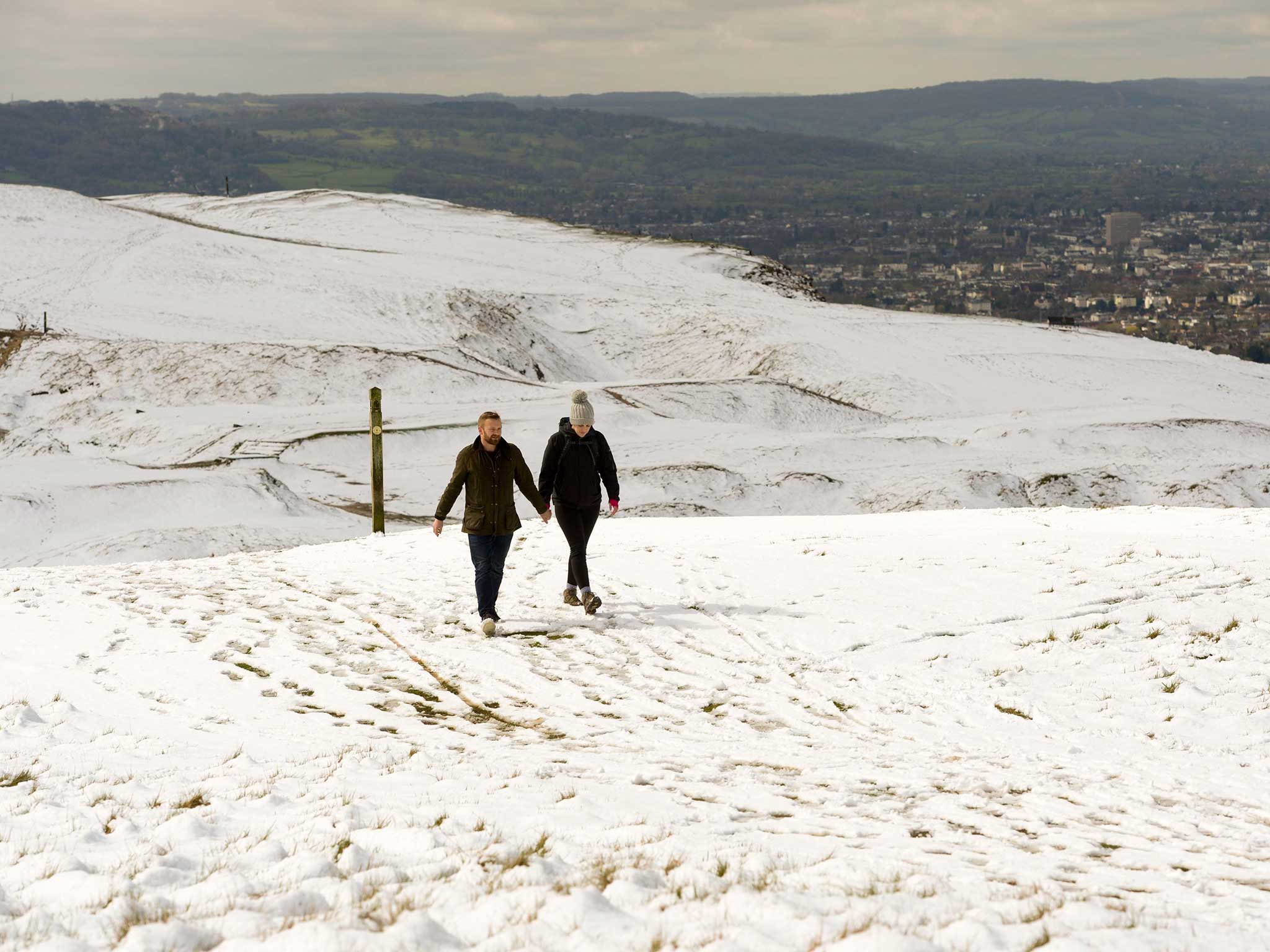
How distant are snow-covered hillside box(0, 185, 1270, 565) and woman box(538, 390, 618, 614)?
1222cm

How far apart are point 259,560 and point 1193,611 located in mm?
12229

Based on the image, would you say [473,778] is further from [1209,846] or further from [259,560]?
[259,560]

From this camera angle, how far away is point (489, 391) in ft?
128

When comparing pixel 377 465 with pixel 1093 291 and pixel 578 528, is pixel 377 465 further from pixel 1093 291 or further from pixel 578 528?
pixel 1093 291

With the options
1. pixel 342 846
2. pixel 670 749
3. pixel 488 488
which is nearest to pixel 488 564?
pixel 488 488

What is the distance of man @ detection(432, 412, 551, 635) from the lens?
35.4 feet

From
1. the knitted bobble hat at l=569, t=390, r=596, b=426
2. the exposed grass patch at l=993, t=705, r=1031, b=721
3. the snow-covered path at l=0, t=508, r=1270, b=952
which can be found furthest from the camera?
the knitted bobble hat at l=569, t=390, r=596, b=426

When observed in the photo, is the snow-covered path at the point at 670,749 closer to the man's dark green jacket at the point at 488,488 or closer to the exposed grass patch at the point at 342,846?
the exposed grass patch at the point at 342,846

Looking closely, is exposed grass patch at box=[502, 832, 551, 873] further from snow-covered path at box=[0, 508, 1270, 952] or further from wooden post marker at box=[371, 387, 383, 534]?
wooden post marker at box=[371, 387, 383, 534]

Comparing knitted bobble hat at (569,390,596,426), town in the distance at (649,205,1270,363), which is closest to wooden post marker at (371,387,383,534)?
knitted bobble hat at (569,390,596,426)

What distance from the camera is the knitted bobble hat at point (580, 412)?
35.9ft

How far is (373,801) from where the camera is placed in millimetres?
6164

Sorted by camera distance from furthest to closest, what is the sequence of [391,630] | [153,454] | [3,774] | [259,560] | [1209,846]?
[153,454]
[259,560]
[391,630]
[3,774]
[1209,846]

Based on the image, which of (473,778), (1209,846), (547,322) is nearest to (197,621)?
(473,778)
